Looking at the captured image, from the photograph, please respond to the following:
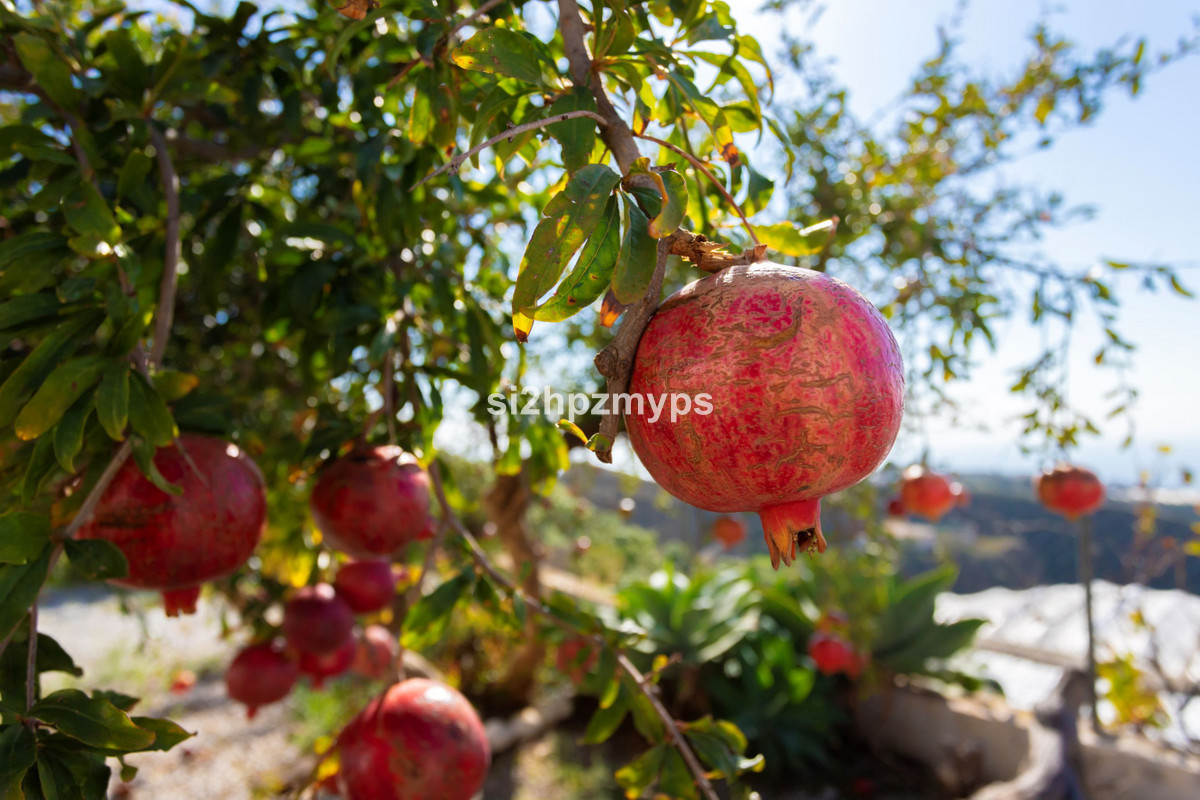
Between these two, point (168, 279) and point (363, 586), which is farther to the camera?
point (363, 586)

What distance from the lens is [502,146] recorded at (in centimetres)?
65

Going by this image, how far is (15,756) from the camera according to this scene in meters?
A: 0.57

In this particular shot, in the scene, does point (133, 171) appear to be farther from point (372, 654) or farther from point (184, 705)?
point (184, 705)

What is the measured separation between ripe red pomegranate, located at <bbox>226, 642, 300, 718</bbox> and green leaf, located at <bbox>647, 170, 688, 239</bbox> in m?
1.76

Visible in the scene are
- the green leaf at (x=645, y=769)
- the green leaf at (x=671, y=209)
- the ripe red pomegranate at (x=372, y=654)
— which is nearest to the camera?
the green leaf at (x=671, y=209)

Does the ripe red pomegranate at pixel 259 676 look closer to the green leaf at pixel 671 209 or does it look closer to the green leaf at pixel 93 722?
the green leaf at pixel 93 722

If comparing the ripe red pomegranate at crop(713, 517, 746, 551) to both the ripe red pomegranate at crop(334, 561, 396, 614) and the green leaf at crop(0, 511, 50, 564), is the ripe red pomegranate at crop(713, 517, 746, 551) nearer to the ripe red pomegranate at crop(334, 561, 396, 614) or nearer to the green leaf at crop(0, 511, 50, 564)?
the ripe red pomegranate at crop(334, 561, 396, 614)

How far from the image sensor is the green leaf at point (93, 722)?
0.60m

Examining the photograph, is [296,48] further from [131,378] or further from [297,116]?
[131,378]

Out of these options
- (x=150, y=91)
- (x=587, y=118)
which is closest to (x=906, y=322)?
(x=587, y=118)

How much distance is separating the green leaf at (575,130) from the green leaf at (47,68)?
0.76 metres

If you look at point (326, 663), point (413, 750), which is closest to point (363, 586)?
point (326, 663)

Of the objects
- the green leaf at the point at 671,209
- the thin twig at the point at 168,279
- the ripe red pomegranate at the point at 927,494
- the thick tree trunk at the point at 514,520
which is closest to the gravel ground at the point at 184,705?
the thick tree trunk at the point at 514,520

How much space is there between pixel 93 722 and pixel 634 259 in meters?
0.64
